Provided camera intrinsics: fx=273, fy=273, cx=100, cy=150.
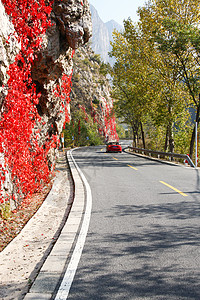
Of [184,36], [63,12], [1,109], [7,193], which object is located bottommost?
[7,193]

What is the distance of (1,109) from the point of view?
20.7ft

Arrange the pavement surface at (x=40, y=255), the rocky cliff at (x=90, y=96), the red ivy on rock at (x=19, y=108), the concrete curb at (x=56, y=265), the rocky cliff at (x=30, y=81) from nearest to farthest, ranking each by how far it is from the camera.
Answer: the concrete curb at (x=56, y=265), the pavement surface at (x=40, y=255), the rocky cliff at (x=30, y=81), the red ivy on rock at (x=19, y=108), the rocky cliff at (x=90, y=96)

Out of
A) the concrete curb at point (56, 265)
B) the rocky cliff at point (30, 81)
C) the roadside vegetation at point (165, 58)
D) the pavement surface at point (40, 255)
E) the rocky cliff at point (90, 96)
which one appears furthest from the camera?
the rocky cliff at point (90, 96)

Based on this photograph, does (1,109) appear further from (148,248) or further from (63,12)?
(63,12)

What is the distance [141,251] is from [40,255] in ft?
4.87

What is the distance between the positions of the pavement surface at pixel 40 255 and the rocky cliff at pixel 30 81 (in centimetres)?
112

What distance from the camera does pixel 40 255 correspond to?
13.2 ft

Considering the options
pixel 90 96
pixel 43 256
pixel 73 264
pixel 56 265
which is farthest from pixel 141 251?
pixel 90 96

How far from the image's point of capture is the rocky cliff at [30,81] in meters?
6.18

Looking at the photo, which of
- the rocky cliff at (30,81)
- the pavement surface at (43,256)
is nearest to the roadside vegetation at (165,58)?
the rocky cliff at (30,81)

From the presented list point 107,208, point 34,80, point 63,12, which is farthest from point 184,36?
point 107,208

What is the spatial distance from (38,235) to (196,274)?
2.77 m

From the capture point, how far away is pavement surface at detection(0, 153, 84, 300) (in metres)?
3.04

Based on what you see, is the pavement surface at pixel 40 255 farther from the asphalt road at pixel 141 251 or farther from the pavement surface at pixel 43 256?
the asphalt road at pixel 141 251
